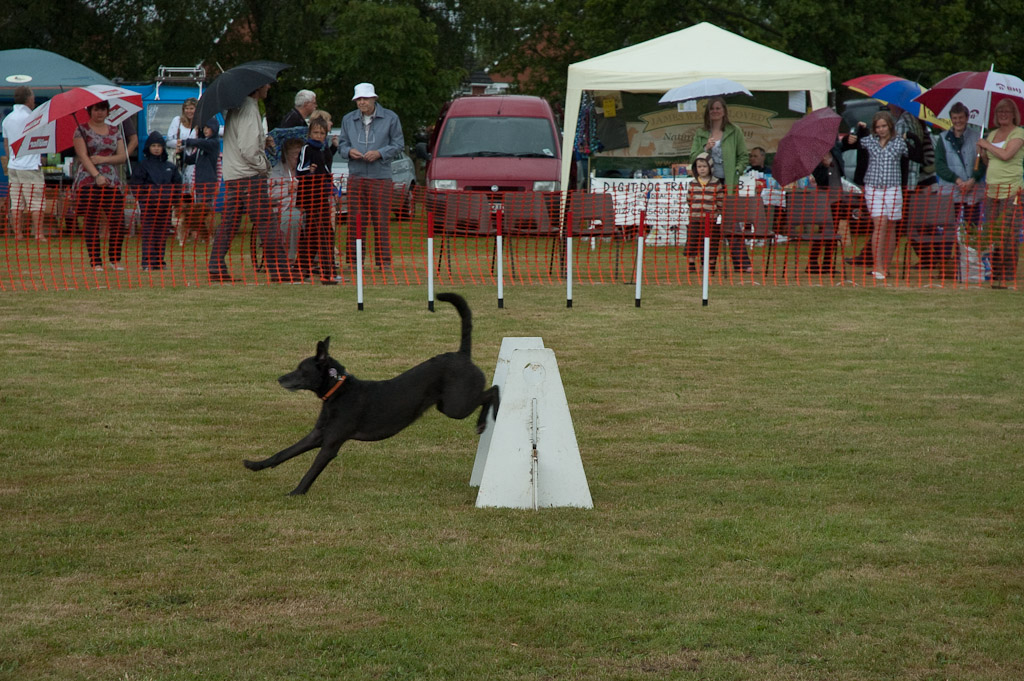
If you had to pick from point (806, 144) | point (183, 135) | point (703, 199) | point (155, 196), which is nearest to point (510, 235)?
point (703, 199)

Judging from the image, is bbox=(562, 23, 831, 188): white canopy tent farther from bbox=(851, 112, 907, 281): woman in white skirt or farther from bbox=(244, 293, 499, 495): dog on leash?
bbox=(244, 293, 499, 495): dog on leash

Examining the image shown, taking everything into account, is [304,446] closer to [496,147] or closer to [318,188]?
[318,188]

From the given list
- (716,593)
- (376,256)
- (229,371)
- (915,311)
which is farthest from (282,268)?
(716,593)

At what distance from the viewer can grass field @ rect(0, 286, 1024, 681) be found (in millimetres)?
3863

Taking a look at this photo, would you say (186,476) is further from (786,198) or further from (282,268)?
(786,198)

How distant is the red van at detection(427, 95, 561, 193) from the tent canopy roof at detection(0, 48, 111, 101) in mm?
7132

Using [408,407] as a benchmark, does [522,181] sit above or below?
above

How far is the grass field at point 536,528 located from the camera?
3863 millimetres

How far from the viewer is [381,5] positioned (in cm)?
3275

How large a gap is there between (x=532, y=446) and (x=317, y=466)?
0.99 meters

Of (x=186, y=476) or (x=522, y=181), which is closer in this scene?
(x=186, y=476)

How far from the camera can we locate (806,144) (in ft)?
46.0

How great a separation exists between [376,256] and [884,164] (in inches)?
233

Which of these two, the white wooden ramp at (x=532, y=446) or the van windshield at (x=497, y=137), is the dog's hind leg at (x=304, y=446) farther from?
the van windshield at (x=497, y=137)
